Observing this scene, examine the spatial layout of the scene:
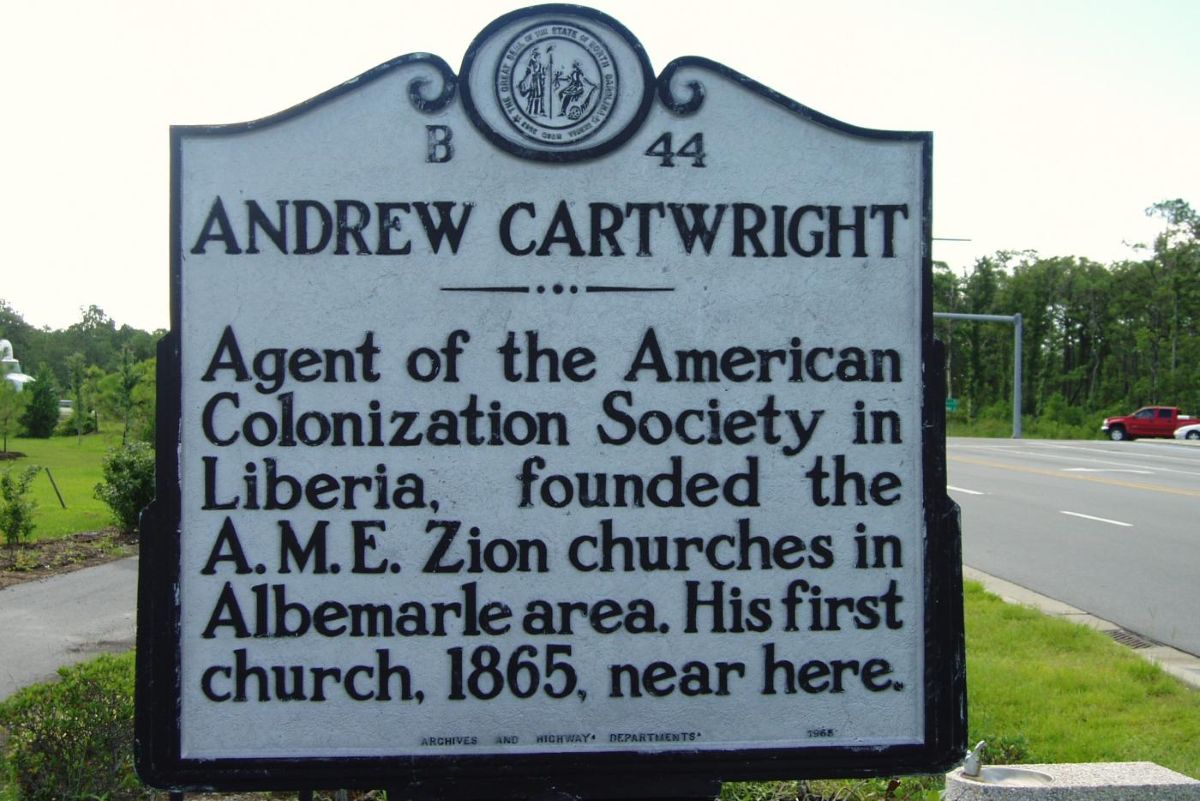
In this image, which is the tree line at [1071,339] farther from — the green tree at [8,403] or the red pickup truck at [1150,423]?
the red pickup truck at [1150,423]

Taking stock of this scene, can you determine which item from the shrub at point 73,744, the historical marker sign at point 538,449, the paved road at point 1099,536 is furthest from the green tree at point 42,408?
the historical marker sign at point 538,449

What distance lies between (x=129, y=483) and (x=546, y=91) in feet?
43.3

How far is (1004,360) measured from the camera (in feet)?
257

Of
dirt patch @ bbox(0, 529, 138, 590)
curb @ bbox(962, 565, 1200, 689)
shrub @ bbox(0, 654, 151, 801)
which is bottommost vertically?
dirt patch @ bbox(0, 529, 138, 590)

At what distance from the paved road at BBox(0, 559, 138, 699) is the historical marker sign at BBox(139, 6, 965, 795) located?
4.67 metres

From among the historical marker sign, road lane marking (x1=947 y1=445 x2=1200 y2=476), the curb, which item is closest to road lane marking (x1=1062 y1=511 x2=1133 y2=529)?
the curb

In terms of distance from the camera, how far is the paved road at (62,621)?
706 centimetres

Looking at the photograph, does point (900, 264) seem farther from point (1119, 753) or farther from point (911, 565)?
point (1119, 753)

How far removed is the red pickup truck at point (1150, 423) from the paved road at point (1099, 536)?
20676mm

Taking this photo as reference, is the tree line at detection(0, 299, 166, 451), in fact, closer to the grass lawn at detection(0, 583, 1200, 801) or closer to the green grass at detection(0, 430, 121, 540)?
the green grass at detection(0, 430, 121, 540)

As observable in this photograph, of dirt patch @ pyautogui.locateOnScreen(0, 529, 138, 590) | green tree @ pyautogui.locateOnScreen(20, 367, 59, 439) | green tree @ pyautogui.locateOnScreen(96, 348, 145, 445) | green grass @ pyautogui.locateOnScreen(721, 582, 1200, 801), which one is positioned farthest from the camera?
green tree @ pyautogui.locateOnScreen(20, 367, 59, 439)

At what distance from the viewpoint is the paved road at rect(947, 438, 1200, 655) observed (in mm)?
9133

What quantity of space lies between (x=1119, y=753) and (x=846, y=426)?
3057 mm

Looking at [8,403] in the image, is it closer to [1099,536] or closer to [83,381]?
[83,381]
